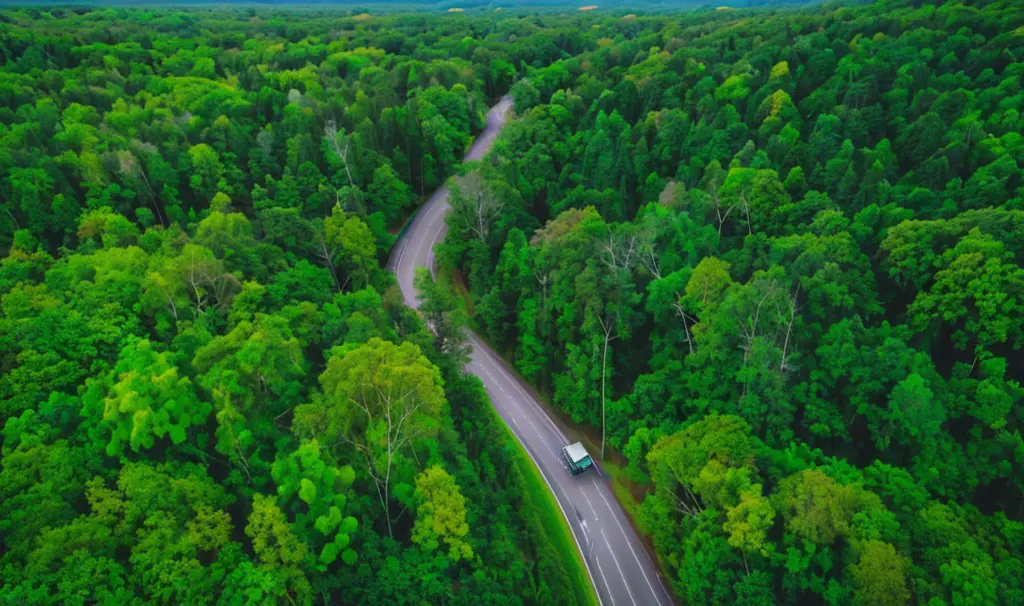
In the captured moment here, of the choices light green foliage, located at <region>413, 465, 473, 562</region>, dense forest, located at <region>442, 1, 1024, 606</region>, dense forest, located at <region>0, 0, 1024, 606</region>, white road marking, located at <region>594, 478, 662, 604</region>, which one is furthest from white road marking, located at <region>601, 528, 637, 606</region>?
light green foliage, located at <region>413, 465, 473, 562</region>

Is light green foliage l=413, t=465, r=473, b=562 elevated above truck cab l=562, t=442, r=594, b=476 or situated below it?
above

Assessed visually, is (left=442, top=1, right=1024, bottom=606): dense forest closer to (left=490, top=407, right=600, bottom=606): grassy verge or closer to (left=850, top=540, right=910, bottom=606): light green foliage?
(left=850, top=540, right=910, bottom=606): light green foliage

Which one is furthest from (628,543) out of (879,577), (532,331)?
(532,331)

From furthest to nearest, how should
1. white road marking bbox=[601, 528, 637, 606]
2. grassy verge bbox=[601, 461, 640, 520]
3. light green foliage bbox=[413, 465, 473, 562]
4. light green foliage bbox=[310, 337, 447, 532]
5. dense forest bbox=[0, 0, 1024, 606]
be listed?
grassy verge bbox=[601, 461, 640, 520] < white road marking bbox=[601, 528, 637, 606] < light green foliage bbox=[310, 337, 447, 532] < light green foliage bbox=[413, 465, 473, 562] < dense forest bbox=[0, 0, 1024, 606]

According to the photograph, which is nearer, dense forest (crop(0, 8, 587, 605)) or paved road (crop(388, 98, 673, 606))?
dense forest (crop(0, 8, 587, 605))

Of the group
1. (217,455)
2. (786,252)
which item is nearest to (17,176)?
(217,455)

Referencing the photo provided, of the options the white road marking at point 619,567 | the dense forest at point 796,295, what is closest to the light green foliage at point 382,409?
the dense forest at point 796,295
